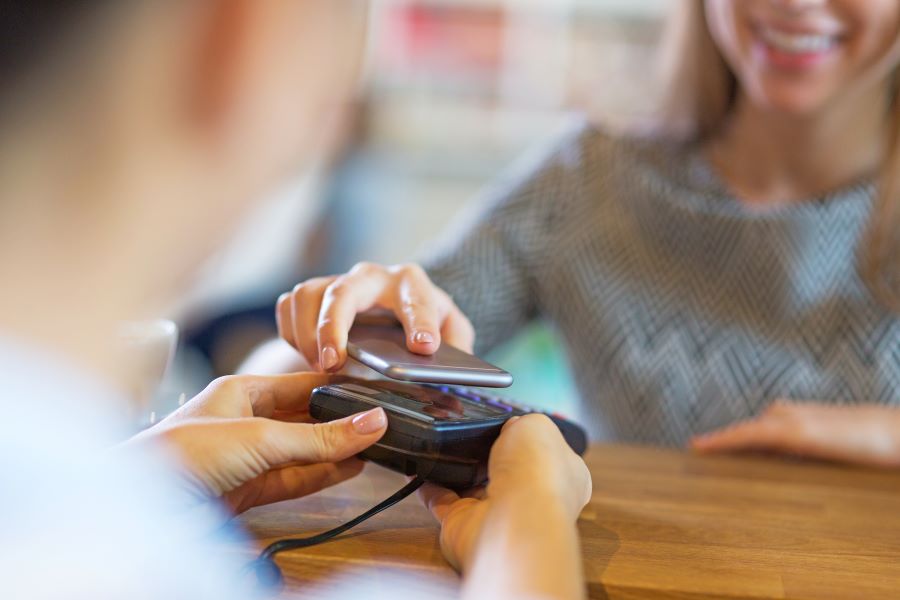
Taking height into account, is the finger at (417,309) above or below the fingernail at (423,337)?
below

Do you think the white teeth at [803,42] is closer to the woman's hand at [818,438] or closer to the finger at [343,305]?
the woman's hand at [818,438]

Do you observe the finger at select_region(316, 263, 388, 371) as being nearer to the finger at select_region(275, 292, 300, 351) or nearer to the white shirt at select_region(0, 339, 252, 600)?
the finger at select_region(275, 292, 300, 351)

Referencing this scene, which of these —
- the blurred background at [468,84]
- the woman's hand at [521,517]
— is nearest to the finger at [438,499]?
the woman's hand at [521,517]

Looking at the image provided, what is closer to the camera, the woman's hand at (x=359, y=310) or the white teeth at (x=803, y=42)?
the woman's hand at (x=359, y=310)

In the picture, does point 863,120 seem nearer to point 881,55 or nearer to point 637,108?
point 881,55

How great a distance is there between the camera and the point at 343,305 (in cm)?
71

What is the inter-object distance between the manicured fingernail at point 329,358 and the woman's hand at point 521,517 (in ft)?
0.35

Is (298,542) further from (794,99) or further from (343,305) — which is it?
(794,99)

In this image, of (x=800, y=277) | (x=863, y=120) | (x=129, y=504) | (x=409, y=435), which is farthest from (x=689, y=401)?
(x=129, y=504)

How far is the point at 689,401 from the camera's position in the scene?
1153mm

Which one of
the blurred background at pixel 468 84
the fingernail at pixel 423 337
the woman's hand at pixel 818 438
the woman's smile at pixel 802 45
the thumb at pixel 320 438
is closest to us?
the thumb at pixel 320 438

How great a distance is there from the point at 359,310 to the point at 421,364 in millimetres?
145

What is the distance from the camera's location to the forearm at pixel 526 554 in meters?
0.44

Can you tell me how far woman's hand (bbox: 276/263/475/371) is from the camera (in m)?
0.67
